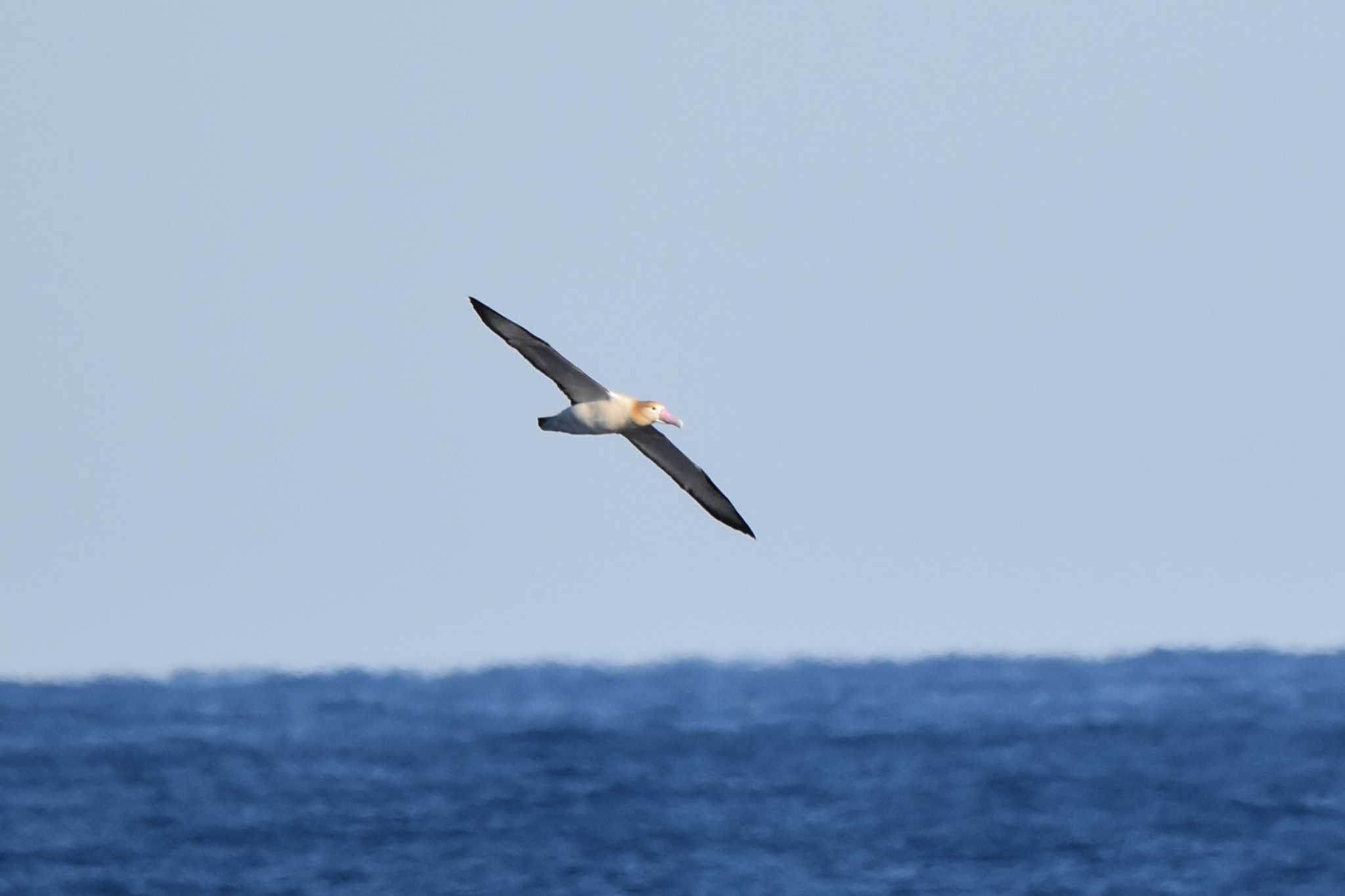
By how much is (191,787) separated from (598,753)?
37.3 ft

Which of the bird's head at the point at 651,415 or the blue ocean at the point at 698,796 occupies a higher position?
the bird's head at the point at 651,415

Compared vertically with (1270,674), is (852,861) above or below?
below

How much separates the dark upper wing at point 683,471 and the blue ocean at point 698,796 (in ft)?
62.5

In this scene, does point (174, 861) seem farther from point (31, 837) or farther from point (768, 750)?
point (768, 750)

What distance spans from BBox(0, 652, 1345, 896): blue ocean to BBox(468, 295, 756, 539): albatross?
62.8ft

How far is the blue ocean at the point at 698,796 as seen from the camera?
51406mm

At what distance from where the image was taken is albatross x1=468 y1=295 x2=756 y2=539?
99.9 feet

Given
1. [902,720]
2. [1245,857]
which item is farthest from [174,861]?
[902,720]

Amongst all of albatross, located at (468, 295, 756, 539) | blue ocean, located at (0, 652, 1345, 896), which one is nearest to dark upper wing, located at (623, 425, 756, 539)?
albatross, located at (468, 295, 756, 539)

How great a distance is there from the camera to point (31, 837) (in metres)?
57.9

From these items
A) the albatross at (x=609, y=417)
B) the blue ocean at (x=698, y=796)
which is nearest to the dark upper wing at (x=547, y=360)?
the albatross at (x=609, y=417)

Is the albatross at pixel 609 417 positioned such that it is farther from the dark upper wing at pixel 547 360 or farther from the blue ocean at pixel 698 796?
the blue ocean at pixel 698 796

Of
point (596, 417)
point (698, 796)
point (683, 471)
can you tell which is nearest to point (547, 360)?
point (596, 417)

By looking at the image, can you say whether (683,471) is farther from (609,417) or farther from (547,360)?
(547,360)
